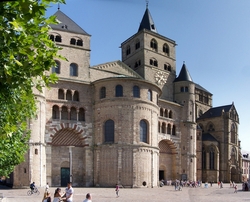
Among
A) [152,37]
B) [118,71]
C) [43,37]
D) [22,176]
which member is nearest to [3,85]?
[43,37]

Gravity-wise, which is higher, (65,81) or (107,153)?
(65,81)

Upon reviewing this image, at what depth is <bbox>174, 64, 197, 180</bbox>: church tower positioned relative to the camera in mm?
59344

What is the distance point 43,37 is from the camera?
855cm

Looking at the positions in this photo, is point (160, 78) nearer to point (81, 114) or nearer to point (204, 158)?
point (81, 114)

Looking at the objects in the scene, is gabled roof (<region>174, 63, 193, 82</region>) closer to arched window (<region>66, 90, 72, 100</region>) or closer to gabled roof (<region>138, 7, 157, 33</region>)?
gabled roof (<region>138, 7, 157, 33</region>)

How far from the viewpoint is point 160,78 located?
63.6 metres

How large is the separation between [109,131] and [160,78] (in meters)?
20.1

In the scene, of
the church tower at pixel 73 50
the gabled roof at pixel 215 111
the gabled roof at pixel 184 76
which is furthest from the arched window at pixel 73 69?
the gabled roof at pixel 215 111

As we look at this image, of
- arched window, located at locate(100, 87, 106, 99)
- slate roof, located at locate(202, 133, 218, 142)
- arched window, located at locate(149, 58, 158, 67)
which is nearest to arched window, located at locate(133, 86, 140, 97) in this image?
arched window, located at locate(100, 87, 106, 99)

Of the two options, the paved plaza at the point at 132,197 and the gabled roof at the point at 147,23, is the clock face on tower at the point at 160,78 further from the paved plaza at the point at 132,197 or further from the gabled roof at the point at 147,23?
the paved plaza at the point at 132,197

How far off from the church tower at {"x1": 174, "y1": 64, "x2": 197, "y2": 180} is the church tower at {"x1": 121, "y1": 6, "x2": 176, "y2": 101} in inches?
77.9

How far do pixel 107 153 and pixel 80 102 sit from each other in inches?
310

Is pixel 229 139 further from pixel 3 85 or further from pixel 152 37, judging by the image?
pixel 3 85

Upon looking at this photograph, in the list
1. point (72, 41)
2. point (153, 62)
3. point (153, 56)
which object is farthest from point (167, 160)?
point (72, 41)
